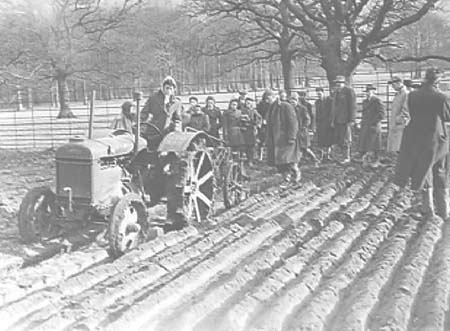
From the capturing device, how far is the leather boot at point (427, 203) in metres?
6.74

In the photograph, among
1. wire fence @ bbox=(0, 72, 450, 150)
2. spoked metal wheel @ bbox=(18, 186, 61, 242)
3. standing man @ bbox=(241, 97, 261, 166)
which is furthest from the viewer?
wire fence @ bbox=(0, 72, 450, 150)

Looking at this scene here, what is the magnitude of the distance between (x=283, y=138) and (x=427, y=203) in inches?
121

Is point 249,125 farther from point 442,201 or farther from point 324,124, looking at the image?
point 442,201

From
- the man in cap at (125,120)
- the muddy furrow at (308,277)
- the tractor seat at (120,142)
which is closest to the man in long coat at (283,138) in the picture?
the muddy furrow at (308,277)

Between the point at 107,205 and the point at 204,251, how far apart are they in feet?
3.27

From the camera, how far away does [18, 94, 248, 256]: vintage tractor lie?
5.84 meters

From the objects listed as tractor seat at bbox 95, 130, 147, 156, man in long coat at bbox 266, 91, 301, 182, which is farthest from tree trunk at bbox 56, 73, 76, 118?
tractor seat at bbox 95, 130, 147, 156

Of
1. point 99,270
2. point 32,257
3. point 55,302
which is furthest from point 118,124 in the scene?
point 55,302

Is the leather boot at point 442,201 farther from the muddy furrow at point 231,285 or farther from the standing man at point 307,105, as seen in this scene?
the standing man at point 307,105

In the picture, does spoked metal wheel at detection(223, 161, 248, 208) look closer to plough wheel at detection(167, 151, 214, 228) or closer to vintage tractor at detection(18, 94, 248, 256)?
plough wheel at detection(167, 151, 214, 228)

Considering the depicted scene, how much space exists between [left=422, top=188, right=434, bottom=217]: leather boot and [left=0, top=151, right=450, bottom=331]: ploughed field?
179 millimetres

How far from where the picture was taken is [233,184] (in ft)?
26.9

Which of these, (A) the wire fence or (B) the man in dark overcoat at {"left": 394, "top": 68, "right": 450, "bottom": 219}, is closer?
(B) the man in dark overcoat at {"left": 394, "top": 68, "right": 450, "bottom": 219}

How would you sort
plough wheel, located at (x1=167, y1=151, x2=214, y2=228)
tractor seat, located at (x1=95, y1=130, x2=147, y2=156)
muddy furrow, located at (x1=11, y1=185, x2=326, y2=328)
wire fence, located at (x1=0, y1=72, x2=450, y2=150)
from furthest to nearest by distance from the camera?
wire fence, located at (x1=0, y1=72, x2=450, y2=150) < plough wheel, located at (x1=167, y1=151, x2=214, y2=228) < tractor seat, located at (x1=95, y1=130, x2=147, y2=156) < muddy furrow, located at (x1=11, y1=185, x2=326, y2=328)
